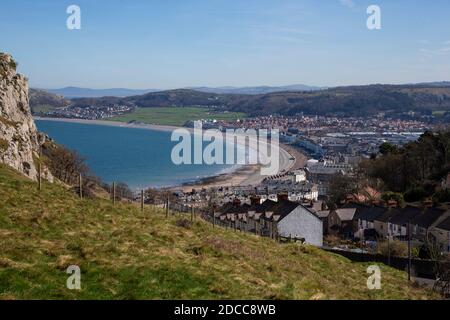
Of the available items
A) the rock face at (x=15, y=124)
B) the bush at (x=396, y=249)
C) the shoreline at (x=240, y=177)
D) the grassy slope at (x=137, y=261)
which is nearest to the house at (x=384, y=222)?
the bush at (x=396, y=249)

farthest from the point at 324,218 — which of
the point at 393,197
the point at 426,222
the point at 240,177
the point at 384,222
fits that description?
the point at 240,177

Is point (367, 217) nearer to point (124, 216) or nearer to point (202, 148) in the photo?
point (124, 216)

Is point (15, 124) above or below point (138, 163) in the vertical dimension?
above

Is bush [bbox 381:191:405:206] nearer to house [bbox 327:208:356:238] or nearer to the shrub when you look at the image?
house [bbox 327:208:356:238]

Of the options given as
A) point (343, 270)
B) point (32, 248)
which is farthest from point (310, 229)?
point (32, 248)

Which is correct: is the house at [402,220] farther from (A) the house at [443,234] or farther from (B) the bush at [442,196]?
(B) the bush at [442,196]

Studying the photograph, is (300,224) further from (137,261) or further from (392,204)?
(137,261)
